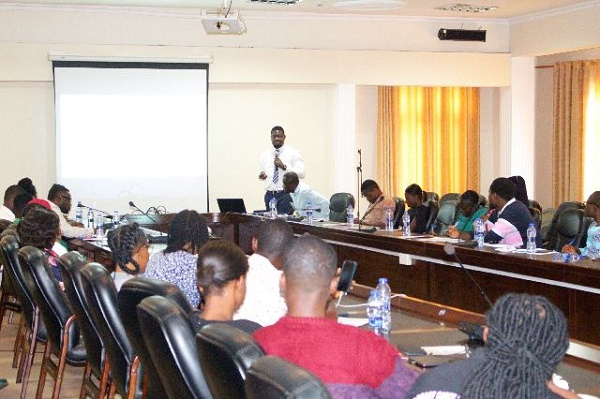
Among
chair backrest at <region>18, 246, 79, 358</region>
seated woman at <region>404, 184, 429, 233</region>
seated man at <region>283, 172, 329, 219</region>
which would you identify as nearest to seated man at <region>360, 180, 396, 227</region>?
seated woman at <region>404, 184, 429, 233</region>

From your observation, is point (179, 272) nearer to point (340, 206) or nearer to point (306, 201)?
point (340, 206)

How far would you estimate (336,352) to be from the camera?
96.9 inches

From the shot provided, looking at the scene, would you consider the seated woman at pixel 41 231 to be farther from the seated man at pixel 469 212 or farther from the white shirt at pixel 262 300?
the seated man at pixel 469 212

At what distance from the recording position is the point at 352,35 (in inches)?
514

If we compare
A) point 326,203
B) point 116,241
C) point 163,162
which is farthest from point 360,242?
point 163,162

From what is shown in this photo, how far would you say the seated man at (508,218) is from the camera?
23.0 ft

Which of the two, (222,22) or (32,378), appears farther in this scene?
(222,22)

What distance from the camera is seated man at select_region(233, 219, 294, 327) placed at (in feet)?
12.4

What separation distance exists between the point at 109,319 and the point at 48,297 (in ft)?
3.01

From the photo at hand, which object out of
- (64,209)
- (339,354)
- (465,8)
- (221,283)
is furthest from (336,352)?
(465,8)

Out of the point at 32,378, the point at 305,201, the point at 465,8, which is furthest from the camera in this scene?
the point at 465,8

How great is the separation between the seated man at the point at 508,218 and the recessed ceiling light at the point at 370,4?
16.2 ft

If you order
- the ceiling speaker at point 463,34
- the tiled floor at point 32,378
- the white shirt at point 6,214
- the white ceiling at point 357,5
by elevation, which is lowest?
the tiled floor at point 32,378

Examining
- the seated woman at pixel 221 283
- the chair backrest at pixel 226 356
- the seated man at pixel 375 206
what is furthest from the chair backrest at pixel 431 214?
the chair backrest at pixel 226 356
